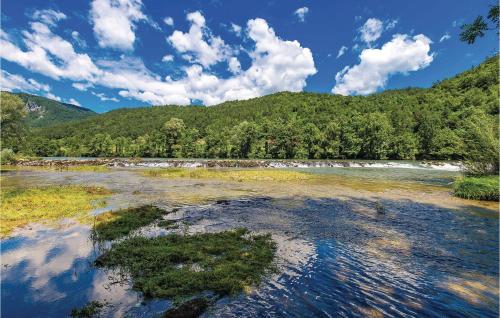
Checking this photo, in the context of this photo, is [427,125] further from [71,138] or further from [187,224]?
[71,138]

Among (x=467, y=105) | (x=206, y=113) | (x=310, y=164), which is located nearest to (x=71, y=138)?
(x=206, y=113)

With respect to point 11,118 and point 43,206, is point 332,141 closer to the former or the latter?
point 11,118

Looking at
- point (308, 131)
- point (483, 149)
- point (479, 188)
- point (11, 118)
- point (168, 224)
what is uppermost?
point (308, 131)

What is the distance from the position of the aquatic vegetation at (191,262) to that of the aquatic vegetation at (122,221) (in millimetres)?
1433

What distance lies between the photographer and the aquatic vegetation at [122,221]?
11273mm

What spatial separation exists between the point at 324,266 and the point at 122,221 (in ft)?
31.6

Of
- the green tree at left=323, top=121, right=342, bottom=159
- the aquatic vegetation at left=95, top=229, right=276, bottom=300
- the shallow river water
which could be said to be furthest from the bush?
the green tree at left=323, top=121, right=342, bottom=159

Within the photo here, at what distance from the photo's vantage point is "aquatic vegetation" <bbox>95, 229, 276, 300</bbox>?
22.9 ft

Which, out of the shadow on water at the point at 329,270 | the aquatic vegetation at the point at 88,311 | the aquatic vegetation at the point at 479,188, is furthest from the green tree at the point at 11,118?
the aquatic vegetation at the point at 479,188

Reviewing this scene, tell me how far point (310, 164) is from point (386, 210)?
45.4 m

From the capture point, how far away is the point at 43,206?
16250mm

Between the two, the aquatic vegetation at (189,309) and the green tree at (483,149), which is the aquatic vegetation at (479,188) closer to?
the green tree at (483,149)

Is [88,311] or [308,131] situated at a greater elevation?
[308,131]

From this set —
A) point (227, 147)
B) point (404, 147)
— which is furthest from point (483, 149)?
point (227, 147)
